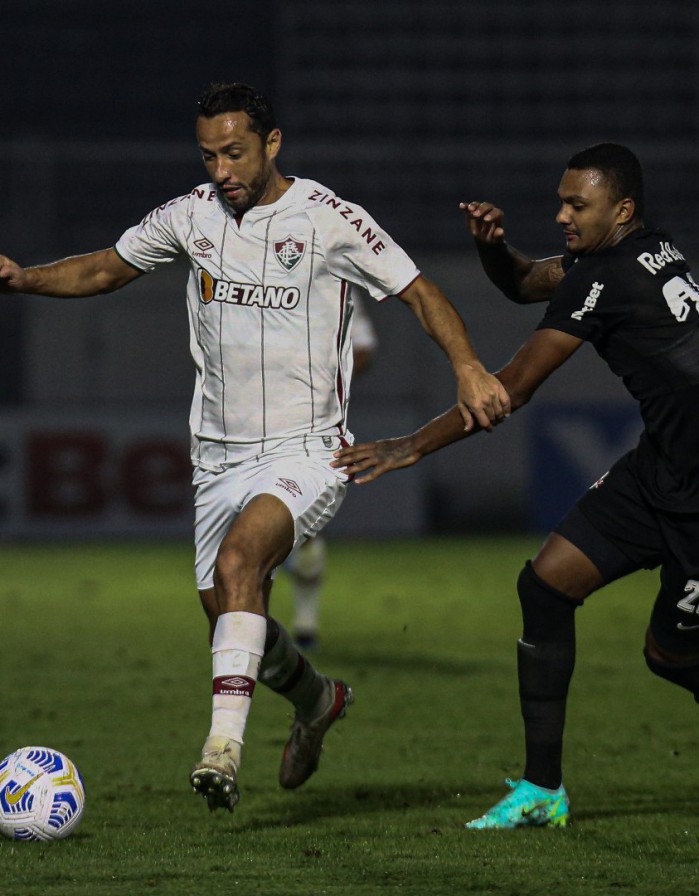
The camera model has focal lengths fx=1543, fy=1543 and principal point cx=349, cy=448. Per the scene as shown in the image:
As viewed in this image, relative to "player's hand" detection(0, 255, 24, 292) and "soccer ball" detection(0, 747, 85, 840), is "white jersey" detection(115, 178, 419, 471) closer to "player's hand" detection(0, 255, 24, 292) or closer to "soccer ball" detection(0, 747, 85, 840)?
"player's hand" detection(0, 255, 24, 292)

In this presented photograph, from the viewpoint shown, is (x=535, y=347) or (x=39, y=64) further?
(x=39, y=64)

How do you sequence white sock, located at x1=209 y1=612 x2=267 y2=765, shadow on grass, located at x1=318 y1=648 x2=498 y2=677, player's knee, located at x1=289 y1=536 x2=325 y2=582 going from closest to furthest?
white sock, located at x1=209 y1=612 x2=267 y2=765 < shadow on grass, located at x1=318 y1=648 x2=498 y2=677 < player's knee, located at x1=289 y1=536 x2=325 y2=582

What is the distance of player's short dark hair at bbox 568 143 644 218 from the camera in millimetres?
4625

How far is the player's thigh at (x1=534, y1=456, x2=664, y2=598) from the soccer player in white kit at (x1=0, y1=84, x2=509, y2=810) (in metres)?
0.56

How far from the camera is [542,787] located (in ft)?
15.5

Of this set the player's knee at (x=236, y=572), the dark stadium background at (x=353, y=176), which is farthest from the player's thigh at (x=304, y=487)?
the dark stadium background at (x=353, y=176)

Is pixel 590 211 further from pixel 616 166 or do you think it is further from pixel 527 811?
pixel 527 811

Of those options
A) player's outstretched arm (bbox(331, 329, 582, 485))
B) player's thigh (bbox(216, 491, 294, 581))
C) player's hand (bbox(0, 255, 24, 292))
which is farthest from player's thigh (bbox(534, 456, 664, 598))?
player's hand (bbox(0, 255, 24, 292))

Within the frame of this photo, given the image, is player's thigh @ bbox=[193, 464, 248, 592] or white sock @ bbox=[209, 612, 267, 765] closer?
white sock @ bbox=[209, 612, 267, 765]

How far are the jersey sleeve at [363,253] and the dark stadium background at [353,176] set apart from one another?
1158 centimetres

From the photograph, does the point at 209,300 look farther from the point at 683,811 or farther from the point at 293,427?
the point at 683,811

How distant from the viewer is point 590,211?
4621 millimetres

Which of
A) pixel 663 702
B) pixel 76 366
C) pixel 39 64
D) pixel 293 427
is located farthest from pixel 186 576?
pixel 39 64

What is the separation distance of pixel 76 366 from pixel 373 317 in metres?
3.51
